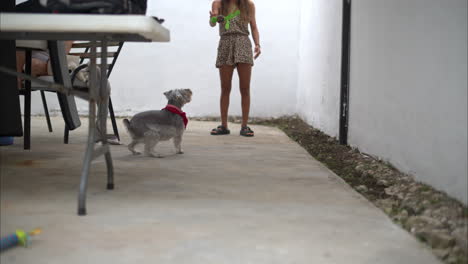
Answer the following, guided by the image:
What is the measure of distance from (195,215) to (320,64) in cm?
351

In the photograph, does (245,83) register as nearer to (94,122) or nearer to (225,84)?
(225,84)

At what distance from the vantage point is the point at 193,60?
22.0ft

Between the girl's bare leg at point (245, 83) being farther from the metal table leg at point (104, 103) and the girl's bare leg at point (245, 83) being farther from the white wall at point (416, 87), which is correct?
the metal table leg at point (104, 103)

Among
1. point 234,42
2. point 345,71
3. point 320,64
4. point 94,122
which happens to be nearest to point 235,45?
point 234,42

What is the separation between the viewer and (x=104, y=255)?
1.39 metres

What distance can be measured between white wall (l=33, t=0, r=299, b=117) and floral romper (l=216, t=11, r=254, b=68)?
1.90m

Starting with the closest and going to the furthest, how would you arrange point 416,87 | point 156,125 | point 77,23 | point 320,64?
point 77,23, point 416,87, point 156,125, point 320,64

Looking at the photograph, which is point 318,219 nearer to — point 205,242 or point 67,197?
point 205,242

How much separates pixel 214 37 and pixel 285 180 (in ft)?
14.5

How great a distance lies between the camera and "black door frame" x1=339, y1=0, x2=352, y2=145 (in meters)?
3.91

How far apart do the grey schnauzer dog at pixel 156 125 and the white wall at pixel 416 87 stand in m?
1.16

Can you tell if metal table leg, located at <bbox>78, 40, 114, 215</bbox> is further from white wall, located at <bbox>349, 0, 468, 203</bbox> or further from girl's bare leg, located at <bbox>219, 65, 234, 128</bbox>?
girl's bare leg, located at <bbox>219, 65, 234, 128</bbox>

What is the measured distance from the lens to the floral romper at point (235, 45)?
15.4 ft

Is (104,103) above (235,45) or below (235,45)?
below
